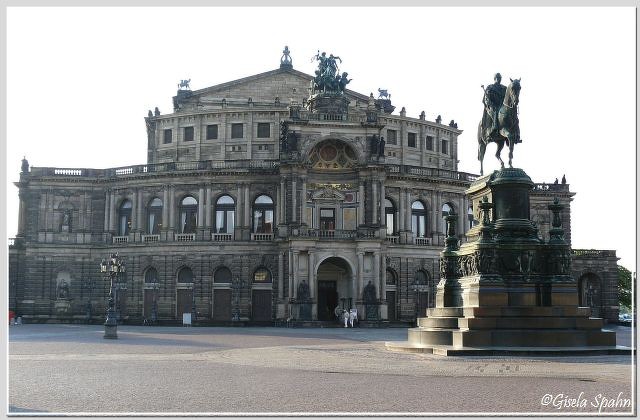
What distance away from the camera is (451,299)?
26.9 metres

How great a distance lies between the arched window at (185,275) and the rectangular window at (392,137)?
23.9 meters

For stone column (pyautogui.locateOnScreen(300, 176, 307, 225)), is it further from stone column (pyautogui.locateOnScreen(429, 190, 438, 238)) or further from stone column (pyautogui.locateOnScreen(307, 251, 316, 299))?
stone column (pyautogui.locateOnScreen(429, 190, 438, 238))

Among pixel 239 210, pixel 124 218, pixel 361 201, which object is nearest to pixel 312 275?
pixel 361 201

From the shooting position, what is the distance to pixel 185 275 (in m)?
71.8

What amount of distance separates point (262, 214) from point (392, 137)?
1731 centimetres

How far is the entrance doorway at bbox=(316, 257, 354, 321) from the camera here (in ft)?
229

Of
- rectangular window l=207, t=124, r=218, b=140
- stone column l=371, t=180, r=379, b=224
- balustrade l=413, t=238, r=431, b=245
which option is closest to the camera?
stone column l=371, t=180, r=379, b=224

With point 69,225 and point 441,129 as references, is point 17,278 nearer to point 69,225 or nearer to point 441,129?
point 69,225

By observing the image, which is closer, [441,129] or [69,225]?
[69,225]

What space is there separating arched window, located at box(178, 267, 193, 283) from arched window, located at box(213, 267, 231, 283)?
7.45 ft

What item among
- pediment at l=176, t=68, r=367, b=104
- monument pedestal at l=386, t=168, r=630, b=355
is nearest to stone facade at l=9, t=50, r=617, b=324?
pediment at l=176, t=68, r=367, b=104

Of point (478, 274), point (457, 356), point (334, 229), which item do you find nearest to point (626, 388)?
point (457, 356)

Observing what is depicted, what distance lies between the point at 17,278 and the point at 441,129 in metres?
44.9

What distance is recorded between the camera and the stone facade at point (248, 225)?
66938mm
